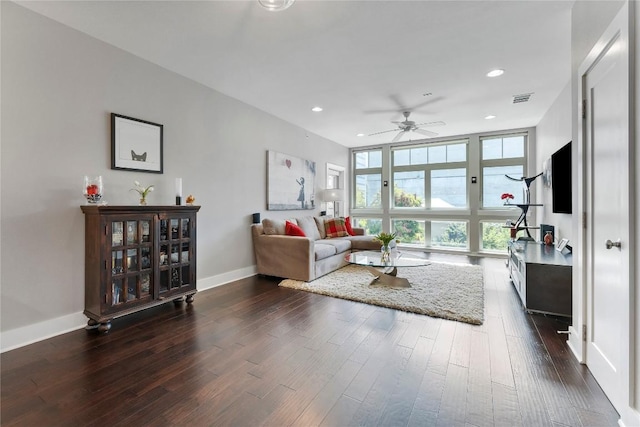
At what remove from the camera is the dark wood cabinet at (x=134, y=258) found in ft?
8.01

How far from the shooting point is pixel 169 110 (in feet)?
10.9

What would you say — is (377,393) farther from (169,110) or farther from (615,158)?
(169,110)

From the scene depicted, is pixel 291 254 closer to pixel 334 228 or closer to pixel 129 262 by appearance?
pixel 334 228

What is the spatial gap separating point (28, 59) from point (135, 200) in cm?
→ 137

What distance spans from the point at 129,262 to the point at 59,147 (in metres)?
1.14

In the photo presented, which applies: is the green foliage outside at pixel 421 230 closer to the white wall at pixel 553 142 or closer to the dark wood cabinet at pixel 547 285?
the white wall at pixel 553 142

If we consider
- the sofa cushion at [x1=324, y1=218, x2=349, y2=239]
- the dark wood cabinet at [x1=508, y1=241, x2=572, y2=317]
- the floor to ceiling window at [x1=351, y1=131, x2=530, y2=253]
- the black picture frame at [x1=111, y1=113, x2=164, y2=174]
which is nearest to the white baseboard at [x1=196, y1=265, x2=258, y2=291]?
the black picture frame at [x1=111, y1=113, x2=164, y2=174]

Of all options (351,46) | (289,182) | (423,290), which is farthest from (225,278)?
(351,46)

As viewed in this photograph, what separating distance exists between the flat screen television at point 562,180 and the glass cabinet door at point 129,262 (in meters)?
4.40

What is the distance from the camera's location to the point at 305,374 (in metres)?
1.83

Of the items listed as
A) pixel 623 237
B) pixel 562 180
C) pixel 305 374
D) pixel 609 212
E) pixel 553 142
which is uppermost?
pixel 553 142

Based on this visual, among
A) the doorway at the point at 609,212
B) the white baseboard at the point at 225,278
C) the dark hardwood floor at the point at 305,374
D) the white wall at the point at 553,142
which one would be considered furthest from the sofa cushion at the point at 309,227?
the doorway at the point at 609,212

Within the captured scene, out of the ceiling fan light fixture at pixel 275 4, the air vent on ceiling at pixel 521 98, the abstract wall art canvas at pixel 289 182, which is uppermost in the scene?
the air vent on ceiling at pixel 521 98

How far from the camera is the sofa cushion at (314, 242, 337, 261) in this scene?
13.6 feet
